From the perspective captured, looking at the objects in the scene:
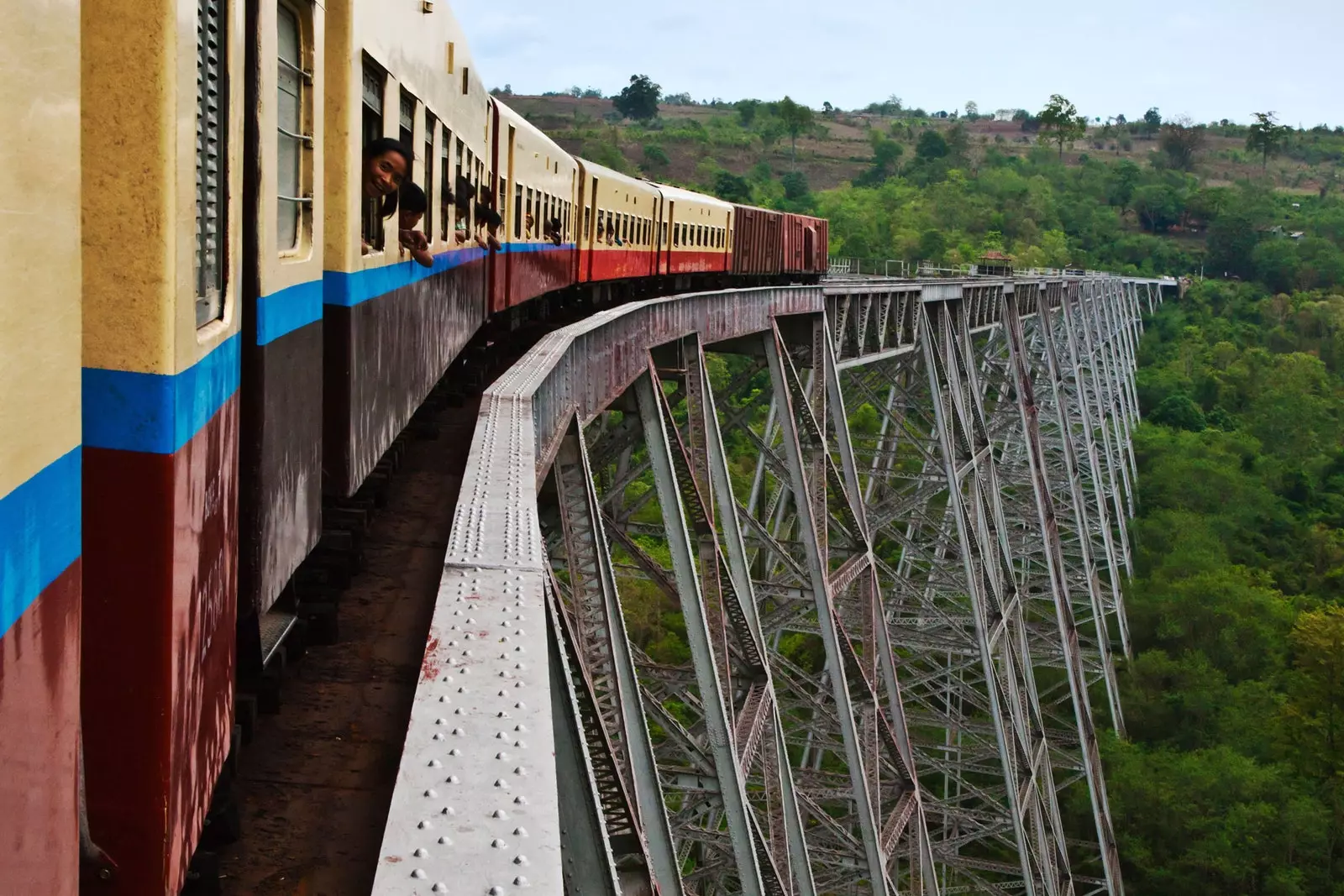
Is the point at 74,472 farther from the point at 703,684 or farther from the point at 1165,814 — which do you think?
the point at 1165,814

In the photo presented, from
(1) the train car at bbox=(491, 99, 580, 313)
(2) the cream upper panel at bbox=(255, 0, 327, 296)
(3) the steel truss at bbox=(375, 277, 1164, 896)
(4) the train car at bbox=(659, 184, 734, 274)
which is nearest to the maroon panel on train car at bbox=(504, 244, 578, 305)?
(1) the train car at bbox=(491, 99, 580, 313)

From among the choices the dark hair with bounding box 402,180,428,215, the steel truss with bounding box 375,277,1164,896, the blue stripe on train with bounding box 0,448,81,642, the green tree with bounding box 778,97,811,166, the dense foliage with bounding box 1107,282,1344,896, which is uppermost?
the green tree with bounding box 778,97,811,166

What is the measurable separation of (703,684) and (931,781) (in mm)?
22838

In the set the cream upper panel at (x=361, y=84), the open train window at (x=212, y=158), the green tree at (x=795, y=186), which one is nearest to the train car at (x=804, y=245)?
the cream upper panel at (x=361, y=84)

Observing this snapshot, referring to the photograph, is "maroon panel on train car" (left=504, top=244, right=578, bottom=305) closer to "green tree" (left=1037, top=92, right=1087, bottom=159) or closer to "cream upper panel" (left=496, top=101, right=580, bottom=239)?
"cream upper panel" (left=496, top=101, right=580, bottom=239)

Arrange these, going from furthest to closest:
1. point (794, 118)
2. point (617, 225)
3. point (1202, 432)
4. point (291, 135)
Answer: point (794, 118) → point (1202, 432) → point (617, 225) → point (291, 135)

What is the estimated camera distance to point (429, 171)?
617cm

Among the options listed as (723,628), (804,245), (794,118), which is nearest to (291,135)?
(723,628)

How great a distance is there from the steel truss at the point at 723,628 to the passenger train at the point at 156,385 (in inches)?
15.0

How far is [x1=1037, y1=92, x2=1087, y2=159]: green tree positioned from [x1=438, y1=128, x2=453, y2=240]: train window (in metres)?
135

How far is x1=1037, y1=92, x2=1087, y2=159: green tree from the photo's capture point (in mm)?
134750

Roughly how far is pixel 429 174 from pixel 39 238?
4.89 meters

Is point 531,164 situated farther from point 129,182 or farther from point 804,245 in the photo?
point 804,245

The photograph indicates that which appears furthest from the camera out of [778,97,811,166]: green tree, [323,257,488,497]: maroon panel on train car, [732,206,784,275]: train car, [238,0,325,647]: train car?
[778,97,811,166]: green tree
